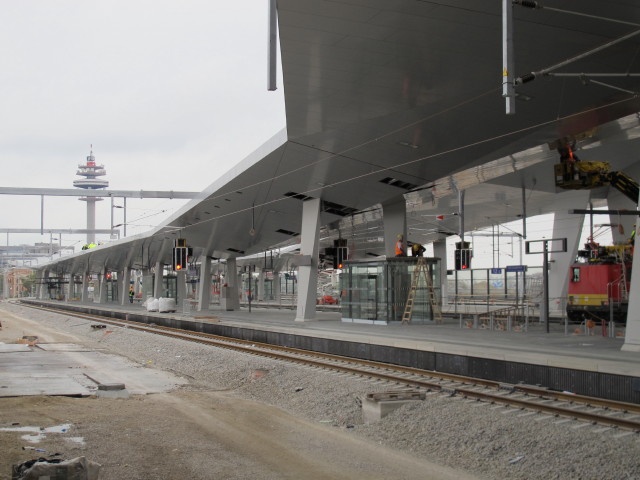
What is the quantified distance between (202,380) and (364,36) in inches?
369

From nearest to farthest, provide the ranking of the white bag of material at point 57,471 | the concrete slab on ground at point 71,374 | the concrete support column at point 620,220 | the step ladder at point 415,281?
1. the white bag of material at point 57,471
2. the concrete slab on ground at point 71,374
3. the step ladder at point 415,281
4. the concrete support column at point 620,220

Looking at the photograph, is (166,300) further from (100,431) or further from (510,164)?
(100,431)

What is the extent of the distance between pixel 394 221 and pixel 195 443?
21.1m

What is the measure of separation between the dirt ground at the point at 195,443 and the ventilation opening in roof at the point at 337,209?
1770cm

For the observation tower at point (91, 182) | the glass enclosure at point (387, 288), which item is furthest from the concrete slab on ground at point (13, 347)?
the observation tower at point (91, 182)

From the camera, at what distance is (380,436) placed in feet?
31.8

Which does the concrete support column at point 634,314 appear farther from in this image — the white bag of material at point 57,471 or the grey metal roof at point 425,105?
the white bag of material at point 57,471

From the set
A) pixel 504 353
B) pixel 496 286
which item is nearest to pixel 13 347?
pixel 504 353

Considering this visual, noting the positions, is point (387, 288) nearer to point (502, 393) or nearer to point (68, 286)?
point (502, 393)

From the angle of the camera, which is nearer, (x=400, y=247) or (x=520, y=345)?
(x=520, y=345)

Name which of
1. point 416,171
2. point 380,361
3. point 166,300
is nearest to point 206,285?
point 166,300

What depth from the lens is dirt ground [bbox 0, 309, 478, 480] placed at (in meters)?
7.70

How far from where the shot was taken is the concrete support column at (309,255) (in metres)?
27.9

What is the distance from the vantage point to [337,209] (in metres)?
30.3
